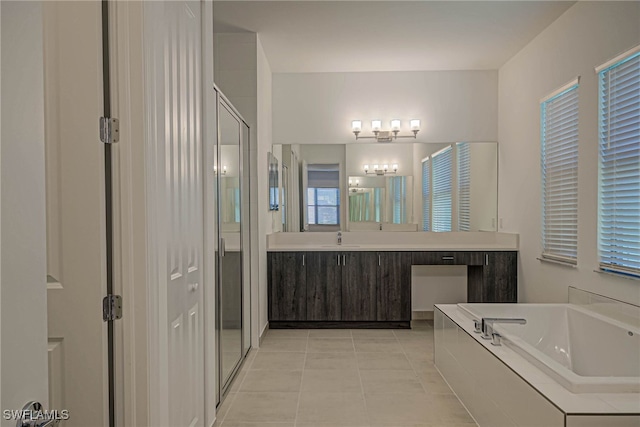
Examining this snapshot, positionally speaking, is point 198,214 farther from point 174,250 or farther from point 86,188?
point 86,188

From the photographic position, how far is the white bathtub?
1985 mm

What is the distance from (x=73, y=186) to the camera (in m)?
1.52

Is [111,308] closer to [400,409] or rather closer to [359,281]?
[400,409]

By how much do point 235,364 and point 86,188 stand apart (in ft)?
7.54

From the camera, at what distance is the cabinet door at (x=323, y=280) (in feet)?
16.0

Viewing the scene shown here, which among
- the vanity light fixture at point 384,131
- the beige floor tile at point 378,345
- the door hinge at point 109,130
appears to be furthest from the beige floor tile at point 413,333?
the door hinge at point 109,130

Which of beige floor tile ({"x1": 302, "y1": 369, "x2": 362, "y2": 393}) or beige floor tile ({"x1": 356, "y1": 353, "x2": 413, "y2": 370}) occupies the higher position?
beige floor tile ({"x1": 302, "y1": 369, "x2": 362, "y2": 393})

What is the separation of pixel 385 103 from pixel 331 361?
2.96m

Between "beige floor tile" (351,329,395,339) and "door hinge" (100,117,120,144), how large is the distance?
3519 millimetres

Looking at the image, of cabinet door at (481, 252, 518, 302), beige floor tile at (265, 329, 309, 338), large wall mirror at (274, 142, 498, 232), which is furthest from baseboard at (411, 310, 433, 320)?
beige floor tile at (265, 329, 309, 338)

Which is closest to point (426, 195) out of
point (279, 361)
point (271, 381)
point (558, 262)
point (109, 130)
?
point (558, 262)

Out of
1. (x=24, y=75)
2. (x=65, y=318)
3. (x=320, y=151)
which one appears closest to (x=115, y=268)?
(x=65, y=318)

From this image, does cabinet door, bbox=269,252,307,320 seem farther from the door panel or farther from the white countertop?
the white countertop

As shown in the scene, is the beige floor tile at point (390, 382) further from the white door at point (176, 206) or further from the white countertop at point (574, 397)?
the white door at point (176, 206)
